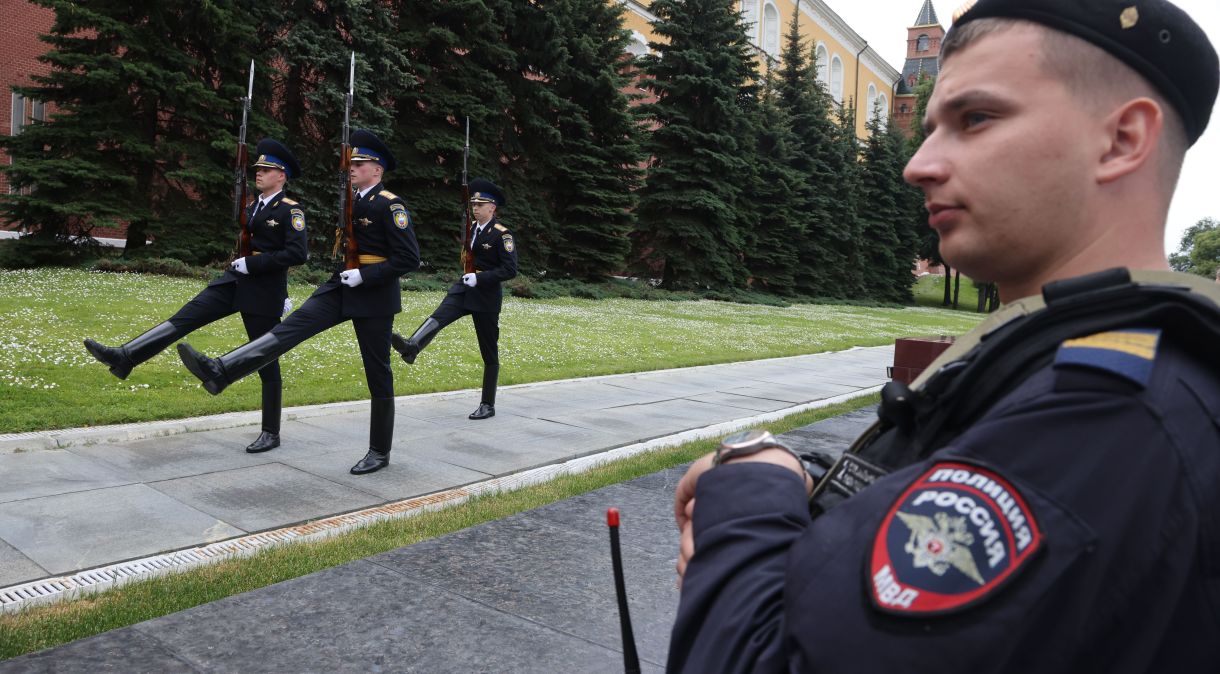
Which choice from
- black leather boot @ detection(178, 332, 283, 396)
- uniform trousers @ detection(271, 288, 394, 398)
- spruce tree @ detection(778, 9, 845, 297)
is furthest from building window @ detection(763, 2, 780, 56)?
black leather boot @ detection(178, 332, 283, 396)

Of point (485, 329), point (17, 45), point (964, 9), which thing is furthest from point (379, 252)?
point (17, 45)

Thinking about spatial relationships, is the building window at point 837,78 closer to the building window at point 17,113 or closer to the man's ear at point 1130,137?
the building window at point 17,113

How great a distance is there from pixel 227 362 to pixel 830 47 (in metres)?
72.2

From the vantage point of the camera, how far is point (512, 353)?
502 inches

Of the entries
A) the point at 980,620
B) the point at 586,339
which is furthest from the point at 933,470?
the point at 586,339

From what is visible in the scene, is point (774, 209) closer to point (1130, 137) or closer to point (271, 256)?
point (271, 256)

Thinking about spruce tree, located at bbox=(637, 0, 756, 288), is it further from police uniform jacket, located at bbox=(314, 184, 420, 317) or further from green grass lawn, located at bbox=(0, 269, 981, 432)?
police uniform jacket, located at bbox=(314, 184, 420, 317)

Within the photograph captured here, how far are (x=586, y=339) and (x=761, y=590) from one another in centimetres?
1449

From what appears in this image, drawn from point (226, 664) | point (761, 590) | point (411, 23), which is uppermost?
point (411, 23)

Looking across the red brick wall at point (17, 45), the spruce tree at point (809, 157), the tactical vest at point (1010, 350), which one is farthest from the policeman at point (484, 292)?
the spruce tree at point (809, 157)

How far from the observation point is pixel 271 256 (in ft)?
20.7

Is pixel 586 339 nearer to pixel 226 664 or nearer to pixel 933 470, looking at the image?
pixel 226 664

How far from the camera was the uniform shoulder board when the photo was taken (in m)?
0.78

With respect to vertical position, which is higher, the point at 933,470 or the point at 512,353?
the point at 933,470
